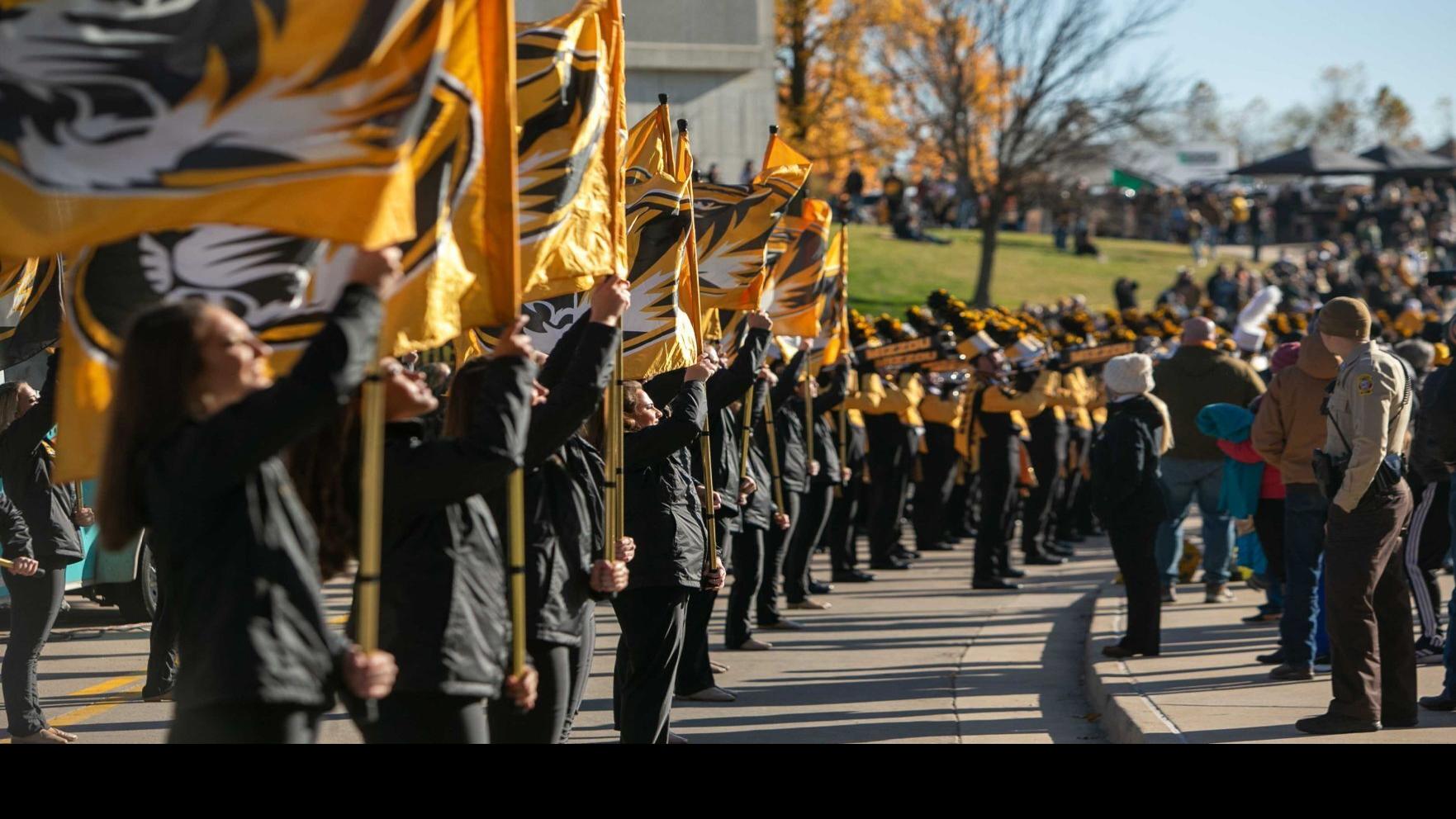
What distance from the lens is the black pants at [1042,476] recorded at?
17.8m

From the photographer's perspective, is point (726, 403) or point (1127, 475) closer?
point (726, 403)

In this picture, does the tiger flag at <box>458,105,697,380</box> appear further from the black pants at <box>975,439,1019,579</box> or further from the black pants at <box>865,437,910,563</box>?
the black pants at <box>865,437,910,563</box>

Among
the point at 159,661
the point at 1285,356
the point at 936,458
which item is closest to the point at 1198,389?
the point at 1285,356

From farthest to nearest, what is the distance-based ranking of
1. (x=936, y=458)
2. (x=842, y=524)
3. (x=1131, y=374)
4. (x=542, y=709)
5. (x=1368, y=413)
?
1. (x=936, y=458)
2. (x=842, y=524)
3. (x=1131, y=374)
4. (x=1368, y=413)
5. (x=542, y=709)

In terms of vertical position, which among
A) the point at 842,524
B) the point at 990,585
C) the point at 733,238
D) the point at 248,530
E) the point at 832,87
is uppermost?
the point at 832,87

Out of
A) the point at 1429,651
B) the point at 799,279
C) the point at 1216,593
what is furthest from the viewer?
the point at 1216,593

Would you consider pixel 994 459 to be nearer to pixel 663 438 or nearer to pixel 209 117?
pixel 663 438

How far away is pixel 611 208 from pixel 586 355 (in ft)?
2.89

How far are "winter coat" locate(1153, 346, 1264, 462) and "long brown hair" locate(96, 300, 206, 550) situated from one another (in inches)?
397

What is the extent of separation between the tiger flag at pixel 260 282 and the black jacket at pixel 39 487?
492 cm

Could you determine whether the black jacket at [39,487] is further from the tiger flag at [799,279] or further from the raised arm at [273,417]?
the raised arm at [273,417]

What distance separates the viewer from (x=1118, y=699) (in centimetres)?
920

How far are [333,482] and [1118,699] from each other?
5.65 m
